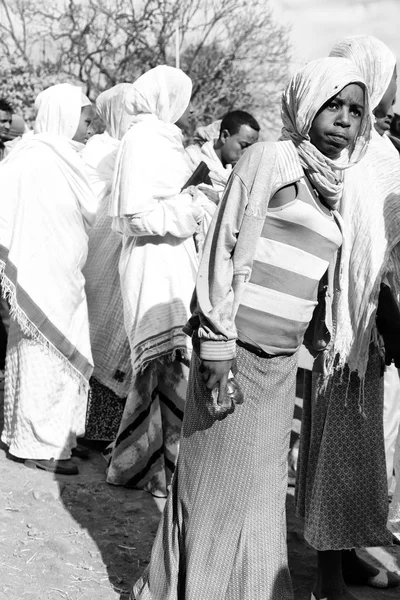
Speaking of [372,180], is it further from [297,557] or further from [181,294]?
[297,557]

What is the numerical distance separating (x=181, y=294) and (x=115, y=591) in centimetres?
160

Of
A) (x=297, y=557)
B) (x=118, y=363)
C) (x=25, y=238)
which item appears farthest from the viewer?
(x=118, y=363)

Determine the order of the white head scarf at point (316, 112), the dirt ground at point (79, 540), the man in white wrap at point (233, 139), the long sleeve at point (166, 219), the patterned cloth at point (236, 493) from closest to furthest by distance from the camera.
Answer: the white head scarf at point (316, 112), the patterned cloth at point (236, 493), the dirt ground at point (79, 540), the long sleeve at point (166, 219), the man in white wrap at point (233, 139)

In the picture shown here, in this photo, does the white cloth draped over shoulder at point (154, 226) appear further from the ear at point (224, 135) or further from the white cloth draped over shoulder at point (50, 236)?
the ear at point (224, 135)

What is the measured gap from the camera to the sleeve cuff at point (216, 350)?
251 cm

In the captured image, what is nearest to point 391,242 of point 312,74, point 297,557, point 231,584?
point 312,74

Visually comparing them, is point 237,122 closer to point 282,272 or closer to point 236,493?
point 282,272

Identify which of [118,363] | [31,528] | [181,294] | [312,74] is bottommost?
[31,528]

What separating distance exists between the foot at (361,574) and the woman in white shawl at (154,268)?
125 centimetres

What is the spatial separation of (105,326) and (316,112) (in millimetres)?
2768

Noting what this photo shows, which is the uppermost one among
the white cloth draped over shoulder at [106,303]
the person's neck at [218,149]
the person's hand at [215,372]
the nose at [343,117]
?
the nose at [343,117]

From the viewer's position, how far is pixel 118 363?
16.5 ft

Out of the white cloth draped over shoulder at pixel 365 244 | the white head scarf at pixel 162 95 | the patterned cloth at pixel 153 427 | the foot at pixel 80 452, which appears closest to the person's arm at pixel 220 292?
the white cloth draped over shoulder at pixel 365 244

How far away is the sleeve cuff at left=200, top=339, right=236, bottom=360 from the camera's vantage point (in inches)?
98.7
